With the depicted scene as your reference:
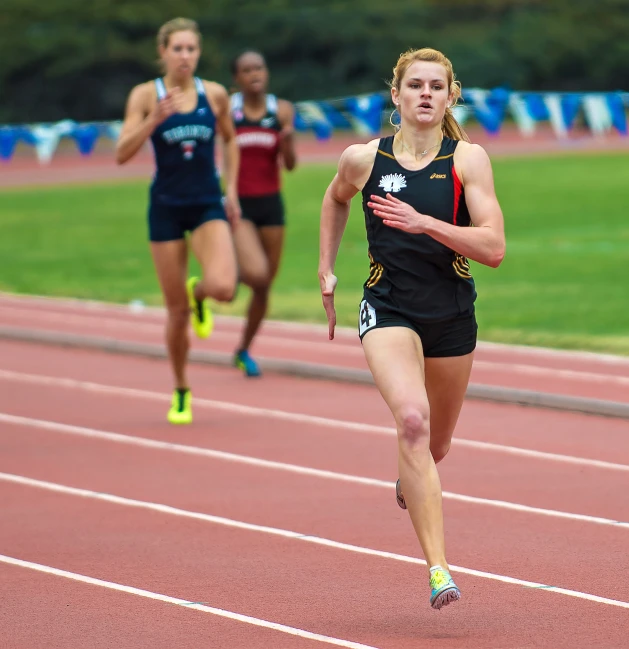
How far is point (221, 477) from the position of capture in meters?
8.04

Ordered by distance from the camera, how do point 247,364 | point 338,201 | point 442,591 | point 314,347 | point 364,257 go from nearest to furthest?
point 442,591 → point 338,201 → point 247,364 → point 314,347 → point 364,257

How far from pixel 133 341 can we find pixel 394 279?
25.0ft

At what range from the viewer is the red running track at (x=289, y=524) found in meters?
5.34

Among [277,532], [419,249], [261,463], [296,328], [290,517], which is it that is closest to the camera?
[419,249]

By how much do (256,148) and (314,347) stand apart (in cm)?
211

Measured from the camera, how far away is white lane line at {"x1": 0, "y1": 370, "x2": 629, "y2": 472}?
8393 mm

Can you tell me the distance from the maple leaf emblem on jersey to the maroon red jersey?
5616 millimetres

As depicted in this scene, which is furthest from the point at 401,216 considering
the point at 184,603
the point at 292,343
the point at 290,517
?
the point at 292,343

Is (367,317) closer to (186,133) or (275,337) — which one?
(186,133)

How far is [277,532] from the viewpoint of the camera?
22.3ft

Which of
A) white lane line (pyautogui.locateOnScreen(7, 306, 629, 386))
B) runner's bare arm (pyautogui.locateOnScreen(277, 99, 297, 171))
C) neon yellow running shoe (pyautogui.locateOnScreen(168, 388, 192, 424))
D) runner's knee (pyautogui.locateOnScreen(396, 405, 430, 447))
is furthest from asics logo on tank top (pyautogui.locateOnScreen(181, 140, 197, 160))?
runner's knee (pyautogui.locateOnScreen(396, 405, 430, 447))

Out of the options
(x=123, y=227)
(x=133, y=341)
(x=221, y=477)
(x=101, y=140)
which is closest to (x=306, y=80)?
(x=101, y=140)

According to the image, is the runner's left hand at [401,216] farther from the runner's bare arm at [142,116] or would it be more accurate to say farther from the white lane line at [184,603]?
the runner's bare arm at [142,116]

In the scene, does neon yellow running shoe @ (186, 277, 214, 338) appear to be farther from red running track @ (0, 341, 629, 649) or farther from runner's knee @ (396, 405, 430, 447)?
runner's knee @ (396, 405, 430, 447)
